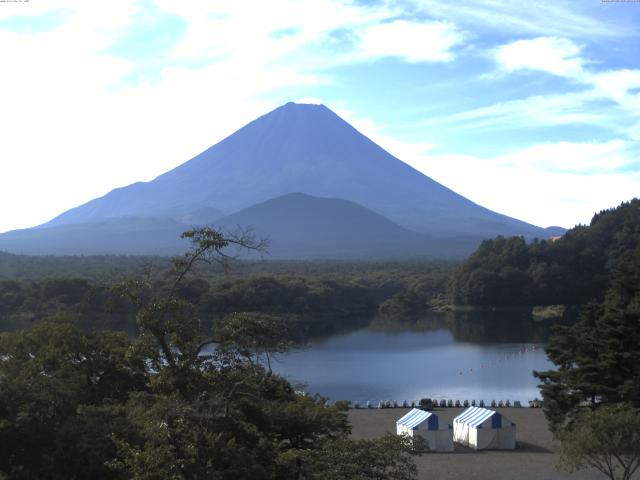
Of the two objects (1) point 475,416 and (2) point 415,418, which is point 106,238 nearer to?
(2) point 415,418

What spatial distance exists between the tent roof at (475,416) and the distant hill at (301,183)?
112475 millimetres

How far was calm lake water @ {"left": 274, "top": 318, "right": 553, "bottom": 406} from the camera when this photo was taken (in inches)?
880

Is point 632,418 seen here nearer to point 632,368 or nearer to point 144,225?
point 632,368

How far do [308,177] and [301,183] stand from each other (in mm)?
2789

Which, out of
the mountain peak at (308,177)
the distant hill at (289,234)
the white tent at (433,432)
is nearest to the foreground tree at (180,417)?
the white tent at (433,432)

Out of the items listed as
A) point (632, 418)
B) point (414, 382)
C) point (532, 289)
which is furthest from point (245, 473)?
point (532, 289)

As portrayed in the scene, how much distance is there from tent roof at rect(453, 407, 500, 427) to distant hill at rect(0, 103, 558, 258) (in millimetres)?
112475

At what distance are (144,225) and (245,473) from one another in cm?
11715

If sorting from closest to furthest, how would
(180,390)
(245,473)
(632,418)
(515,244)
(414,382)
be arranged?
1. (245,473)
2. (180,390)
3. (632,418)
4. (414,382)
5. (515,244)

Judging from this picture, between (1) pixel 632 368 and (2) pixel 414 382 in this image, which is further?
(2) pixel 414 382

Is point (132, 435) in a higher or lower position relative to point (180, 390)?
lower

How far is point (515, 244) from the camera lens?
5131 cm

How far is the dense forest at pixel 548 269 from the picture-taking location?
46.9 metres

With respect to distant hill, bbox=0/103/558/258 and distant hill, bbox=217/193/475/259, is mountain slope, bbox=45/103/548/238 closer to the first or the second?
distant hill, bbox=0/103/558/258
